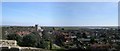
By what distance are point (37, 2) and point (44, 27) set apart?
15.5 inches

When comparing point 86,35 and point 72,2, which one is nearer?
point 72,2

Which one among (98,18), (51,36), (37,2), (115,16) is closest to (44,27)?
(51,36)

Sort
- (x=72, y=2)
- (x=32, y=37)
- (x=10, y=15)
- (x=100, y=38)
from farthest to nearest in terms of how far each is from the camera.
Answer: (x=32, y=37) < (x=10, y=15) < (x=100, y=38) < (x=72, y=2)

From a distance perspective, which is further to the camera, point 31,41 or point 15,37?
point 15,37

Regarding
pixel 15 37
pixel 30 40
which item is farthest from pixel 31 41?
pixel 15 37

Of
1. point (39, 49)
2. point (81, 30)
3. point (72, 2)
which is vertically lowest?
point (39, 49)

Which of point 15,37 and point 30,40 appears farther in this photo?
point 15,37

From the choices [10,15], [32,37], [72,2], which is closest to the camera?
[72,2]

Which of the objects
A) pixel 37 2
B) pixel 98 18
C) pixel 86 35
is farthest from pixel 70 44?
pixel 37 2

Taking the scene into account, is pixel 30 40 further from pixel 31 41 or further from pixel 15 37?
pixel 15 37

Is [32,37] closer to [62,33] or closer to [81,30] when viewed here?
[62,33]

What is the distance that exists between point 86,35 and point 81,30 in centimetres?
12

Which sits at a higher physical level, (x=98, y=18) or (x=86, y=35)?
(x=98, y=18)

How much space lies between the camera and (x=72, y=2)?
2.47 meters
